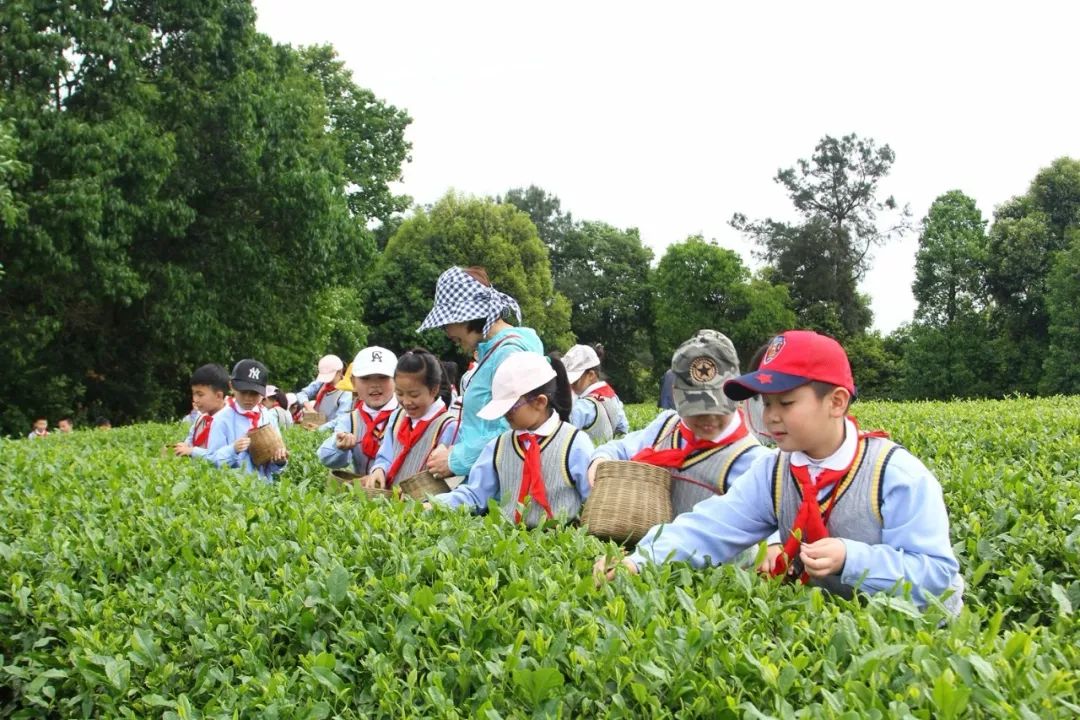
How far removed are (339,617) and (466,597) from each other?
468 mm

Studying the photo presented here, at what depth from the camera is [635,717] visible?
2.27 m

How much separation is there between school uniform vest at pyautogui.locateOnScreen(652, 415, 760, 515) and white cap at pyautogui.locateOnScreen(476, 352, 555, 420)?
0.80 metres

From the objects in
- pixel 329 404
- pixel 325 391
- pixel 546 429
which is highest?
pixel 546 429

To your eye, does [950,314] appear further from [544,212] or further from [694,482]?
[694,482]

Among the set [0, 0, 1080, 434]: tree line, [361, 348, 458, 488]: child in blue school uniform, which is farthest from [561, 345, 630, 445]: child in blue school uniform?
[0, 0, 1080, 434]: tree line

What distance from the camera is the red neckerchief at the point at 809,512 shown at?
3166mm

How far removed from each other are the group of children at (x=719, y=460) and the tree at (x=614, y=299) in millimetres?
51617

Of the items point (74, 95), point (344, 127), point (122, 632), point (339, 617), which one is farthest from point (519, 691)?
point (344, 127)

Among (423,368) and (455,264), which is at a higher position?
(455,264)

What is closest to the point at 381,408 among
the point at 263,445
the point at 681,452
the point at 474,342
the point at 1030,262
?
the point at 263,445

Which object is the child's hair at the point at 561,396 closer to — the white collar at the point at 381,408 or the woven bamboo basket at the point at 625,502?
the woven bamboo basket at the point at 625,502

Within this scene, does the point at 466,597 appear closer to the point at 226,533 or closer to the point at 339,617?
the point at 339,617

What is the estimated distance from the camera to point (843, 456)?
128 inches

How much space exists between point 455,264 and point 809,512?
47821 mm
